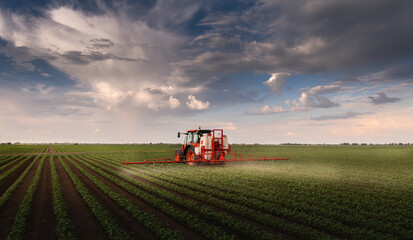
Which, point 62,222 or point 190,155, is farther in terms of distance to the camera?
point 190,155

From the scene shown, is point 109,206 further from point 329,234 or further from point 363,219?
point 363,219

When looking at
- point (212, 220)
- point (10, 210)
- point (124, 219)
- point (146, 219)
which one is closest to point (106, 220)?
point (124, 219)

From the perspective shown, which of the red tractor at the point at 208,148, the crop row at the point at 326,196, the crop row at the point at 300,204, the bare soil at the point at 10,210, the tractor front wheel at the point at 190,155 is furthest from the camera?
the tractor front wheel at the point at 190,155

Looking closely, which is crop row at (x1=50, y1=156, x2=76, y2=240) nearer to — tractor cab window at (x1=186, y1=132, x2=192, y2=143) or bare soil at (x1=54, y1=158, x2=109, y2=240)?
bare soil at (x1=54, y1=158, x2=109, y2=240)

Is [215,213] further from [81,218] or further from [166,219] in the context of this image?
[81,218]

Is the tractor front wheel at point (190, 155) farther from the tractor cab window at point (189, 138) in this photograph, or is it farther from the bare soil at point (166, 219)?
the bare soil at point (166, 219)

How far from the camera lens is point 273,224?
6473 millimetres

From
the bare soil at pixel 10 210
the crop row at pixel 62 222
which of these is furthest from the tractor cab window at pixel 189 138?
the crop row at pixel 62 222

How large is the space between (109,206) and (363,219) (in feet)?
26.6

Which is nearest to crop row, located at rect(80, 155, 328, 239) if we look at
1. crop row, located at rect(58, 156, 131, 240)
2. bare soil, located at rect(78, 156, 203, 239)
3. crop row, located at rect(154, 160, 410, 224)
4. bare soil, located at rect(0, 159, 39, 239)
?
bare soil, located at rect(78, 156, 203, 239)

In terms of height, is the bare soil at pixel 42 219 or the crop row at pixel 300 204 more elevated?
the crop row at pixel 300 204

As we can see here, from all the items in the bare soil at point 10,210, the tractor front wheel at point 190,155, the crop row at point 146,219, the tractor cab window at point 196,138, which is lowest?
the bare soil at point 10,210

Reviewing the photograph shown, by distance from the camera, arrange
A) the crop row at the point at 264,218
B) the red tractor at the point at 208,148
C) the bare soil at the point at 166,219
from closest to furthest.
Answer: the crop row at the point at 264,218 < the bare soil at the point at 166,219 < the red tractor at the point at 208,148

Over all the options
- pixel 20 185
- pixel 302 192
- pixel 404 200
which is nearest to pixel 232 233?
pixel 302 192
